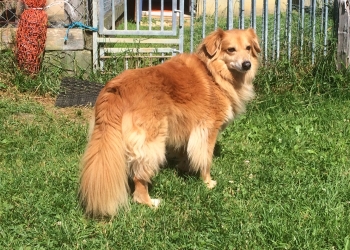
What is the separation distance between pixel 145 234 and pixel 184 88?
4.31 ft

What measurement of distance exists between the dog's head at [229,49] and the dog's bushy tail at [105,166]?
1.17 meters

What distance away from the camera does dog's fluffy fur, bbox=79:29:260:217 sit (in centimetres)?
326

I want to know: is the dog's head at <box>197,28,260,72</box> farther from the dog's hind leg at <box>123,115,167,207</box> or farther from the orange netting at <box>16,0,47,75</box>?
the orange netting at <box>16,0,47,75</box>

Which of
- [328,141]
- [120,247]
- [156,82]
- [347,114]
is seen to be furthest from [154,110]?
[347,114]

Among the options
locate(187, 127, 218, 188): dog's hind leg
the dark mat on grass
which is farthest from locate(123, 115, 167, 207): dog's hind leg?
the dark mat on grass

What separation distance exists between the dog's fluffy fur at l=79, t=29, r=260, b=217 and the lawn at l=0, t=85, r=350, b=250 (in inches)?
9.1

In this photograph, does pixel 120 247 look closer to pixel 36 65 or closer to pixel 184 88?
pixel 184 88

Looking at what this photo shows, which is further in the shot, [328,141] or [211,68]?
[328,141]

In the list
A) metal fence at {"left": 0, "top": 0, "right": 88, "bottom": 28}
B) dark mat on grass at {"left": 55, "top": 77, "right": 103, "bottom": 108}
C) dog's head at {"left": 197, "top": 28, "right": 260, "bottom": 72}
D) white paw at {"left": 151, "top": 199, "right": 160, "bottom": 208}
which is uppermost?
metal fence at {"left": 0, "top": 0, "right": 88, "bottom": 28}

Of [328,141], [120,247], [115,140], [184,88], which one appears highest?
[184,88]

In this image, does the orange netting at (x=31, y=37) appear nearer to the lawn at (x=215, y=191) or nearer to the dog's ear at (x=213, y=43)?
the lawn at (x=215, y=191)

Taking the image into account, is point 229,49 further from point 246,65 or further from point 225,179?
point 225,179

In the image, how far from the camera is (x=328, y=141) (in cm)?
480

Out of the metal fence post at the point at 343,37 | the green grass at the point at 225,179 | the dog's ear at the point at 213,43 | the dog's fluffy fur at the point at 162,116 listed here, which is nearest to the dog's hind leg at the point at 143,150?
the dog's fluffy fur at the point at 162,116
